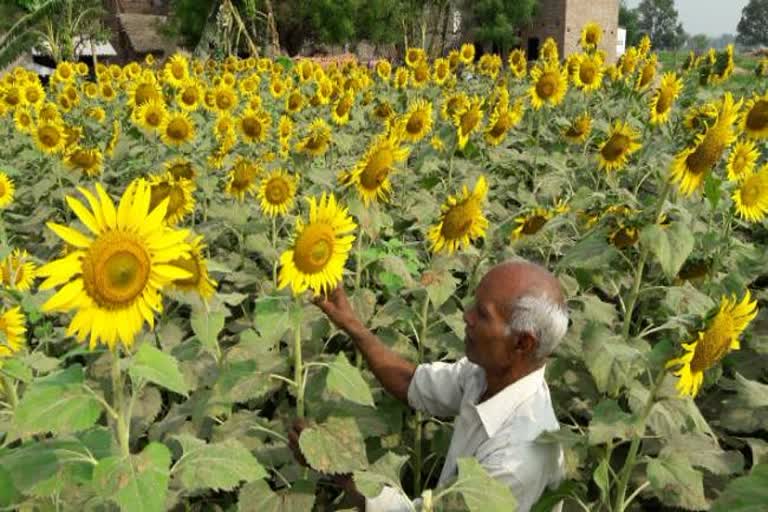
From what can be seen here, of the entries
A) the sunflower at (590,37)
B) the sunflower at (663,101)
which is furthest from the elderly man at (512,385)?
the sunflower at (590,37)

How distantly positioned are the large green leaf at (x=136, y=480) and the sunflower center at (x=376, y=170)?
69.9 inches

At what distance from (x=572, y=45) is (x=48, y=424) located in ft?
139

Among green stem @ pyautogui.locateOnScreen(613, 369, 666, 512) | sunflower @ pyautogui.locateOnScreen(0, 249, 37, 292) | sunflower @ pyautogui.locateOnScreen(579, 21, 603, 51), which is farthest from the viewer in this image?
sunflower @ pyautogui.locateOnScreen(579, 21, 603, 51)

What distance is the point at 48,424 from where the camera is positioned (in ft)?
5.29

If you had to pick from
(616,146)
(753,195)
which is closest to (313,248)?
(753,195)

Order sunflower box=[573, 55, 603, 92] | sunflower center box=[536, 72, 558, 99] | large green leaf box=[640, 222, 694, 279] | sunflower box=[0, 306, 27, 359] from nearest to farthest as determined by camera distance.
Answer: large green leaf box=[640, 222, 694, 279] → sunflower box=[0, 306, 27, 359] → sunflower center box=[536, 72, 558, 99] → sunflower box=[573, 55, 603, 92]

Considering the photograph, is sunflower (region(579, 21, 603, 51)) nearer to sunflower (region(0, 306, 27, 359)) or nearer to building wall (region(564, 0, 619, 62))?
sunflower (region(0, 306, 27, 359))

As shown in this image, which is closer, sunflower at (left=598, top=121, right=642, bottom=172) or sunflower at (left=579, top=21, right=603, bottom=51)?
sunflower at (left=598, top=121, right=642, bottom=172)

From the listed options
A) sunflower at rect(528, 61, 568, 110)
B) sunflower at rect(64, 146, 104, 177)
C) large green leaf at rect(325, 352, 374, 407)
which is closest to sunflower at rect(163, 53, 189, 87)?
sunflower at rect(64, 146, 104, 177)

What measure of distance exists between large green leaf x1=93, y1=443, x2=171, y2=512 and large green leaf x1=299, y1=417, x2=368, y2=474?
584 millimetres

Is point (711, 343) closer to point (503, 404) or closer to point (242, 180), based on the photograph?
point (503, 404)

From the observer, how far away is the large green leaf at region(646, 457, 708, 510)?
7.11 ft

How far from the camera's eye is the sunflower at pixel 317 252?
7.56ft

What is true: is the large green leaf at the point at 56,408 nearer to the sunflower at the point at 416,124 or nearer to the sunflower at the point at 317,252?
the sunflower at the point at 317,252
